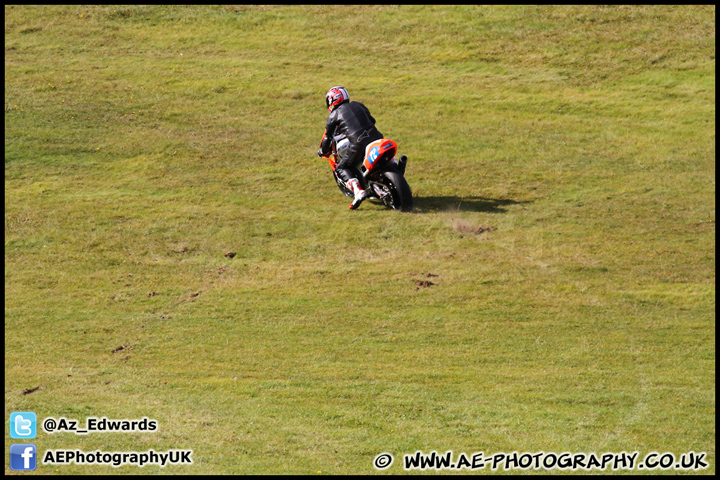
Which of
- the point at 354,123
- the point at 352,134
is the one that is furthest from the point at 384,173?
the point at 354,123

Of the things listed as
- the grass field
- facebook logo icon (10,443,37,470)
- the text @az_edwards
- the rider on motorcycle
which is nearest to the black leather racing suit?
the rider on motorcycle

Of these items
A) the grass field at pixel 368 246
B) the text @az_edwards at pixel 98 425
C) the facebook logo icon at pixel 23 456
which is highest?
the grass field at pixel 368 246

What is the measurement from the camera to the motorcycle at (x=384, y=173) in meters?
20.1

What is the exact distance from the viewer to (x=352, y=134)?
68.1ft

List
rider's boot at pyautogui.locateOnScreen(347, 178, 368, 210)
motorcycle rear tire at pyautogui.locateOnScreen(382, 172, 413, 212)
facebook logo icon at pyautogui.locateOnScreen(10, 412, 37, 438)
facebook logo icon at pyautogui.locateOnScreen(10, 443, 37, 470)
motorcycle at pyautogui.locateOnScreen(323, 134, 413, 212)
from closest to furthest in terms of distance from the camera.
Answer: facebook logo icon at pyautogui.locateOnScreen(10, 443, 37, 470) → facebook logo icon at pyautogui.locateOnScreen(10, 412, 37, 438) → motorcycle at pyautogui.locateOnScreen(323, 134, 413, 212) → motorcycle rear tire at pyautogui.locateOnScreen(382, 172, 413, 212) → rider's boot at pyautogui.locateOnScreen(347, 178, 368, 210)

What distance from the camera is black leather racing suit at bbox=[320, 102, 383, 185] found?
20.7 metres

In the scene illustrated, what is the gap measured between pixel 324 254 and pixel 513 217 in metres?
5.62

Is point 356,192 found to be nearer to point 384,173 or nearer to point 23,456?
point 384,173

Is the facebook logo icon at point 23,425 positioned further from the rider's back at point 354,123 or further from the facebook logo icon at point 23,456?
the rider's back at point 354,123

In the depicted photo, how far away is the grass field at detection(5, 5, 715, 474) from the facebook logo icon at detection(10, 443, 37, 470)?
32cm

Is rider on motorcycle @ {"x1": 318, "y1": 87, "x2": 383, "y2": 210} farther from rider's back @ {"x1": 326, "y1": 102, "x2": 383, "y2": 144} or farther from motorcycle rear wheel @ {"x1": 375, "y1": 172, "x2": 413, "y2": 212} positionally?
motorcycle rear wheel @ {"x1": 375, "y1": 172, "x2": 413, "y2": 212}

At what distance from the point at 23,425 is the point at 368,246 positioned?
9.86 metres

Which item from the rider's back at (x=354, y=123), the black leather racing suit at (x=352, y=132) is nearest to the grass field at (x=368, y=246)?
the black leather racing suit at (x=352, y=132)

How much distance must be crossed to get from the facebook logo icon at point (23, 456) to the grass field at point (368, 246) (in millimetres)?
316
